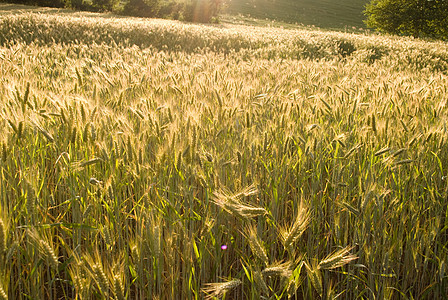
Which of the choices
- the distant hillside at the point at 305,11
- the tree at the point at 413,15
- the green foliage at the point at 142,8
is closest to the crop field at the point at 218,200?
the tree at the point at 413,15

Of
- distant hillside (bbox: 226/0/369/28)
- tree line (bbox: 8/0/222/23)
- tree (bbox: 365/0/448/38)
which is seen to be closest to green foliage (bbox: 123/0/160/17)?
tree line (bbox: 8/0/222/23)

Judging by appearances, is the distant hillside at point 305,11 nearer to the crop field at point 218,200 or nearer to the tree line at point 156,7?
the tree line at point 156,7

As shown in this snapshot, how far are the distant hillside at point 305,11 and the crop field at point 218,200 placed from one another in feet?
132

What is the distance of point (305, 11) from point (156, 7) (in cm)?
2469

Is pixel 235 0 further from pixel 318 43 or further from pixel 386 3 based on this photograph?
pixel 318 43

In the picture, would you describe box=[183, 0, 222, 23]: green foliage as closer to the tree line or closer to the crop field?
the tree line

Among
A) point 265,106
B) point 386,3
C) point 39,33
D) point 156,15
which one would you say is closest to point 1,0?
point 156,15

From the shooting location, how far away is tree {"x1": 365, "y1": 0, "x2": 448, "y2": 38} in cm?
2553

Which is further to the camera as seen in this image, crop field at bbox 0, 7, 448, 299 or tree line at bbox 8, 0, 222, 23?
tree line at bbox 8, 0, 222, 23

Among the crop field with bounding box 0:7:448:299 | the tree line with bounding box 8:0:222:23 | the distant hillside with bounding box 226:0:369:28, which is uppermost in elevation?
the distant hillside with bounding box 226:0:369:28

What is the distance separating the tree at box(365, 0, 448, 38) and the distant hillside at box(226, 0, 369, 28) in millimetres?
12945

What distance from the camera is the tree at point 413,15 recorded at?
1005 inches

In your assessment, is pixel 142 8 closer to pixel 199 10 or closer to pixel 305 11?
pixel 199 10

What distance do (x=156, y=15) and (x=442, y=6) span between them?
919 inches
